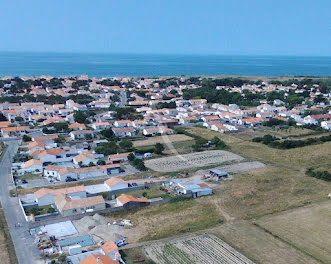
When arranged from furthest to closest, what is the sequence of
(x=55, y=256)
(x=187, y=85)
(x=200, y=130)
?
(x=187, y=85) < (x=200, y=130) < (x=55, y=256)

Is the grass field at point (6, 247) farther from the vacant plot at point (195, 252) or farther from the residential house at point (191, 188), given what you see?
the residential house at point (191, 188)

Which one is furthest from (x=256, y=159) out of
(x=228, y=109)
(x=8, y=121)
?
(x=8, y=121)

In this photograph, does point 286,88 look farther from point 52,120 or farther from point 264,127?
point 52,120

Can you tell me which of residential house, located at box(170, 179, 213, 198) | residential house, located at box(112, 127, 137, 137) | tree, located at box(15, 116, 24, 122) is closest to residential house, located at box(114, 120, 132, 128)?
residential house, located at box(112, 127, 137, 137)

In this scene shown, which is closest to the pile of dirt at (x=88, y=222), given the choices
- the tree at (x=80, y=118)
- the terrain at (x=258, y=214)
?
the terrain at (x=258, y=214)

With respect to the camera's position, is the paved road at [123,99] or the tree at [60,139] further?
the paved road at [123,99]

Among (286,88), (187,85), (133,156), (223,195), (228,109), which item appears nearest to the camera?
(223,195)

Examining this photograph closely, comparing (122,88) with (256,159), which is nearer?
(256,159)
